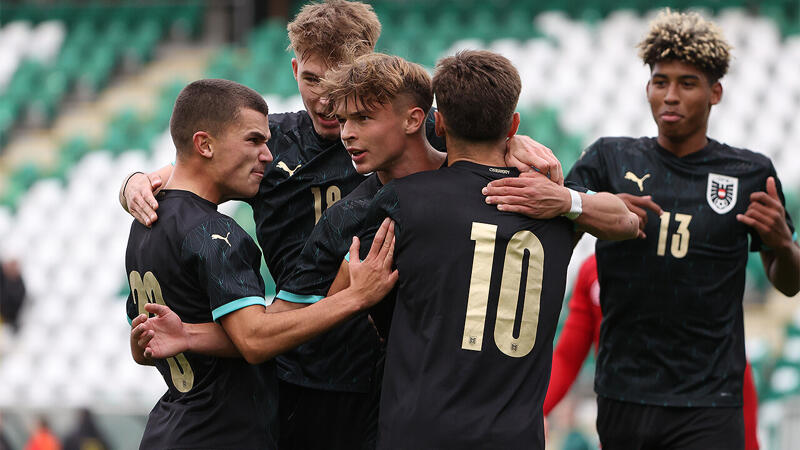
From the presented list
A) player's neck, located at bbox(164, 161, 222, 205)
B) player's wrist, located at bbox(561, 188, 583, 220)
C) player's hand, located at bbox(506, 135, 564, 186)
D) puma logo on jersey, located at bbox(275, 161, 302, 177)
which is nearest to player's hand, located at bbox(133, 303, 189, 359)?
player's neck, located at bbox(164, 161, 222, 205)

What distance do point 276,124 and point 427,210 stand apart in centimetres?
120

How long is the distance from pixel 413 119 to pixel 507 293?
0.70 meters

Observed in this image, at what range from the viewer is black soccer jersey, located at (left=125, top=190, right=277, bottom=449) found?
3221 millimetres

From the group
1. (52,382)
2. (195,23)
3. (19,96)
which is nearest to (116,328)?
(52,382)

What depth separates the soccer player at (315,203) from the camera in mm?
3799

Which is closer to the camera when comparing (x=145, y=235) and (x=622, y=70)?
(x=145, y=235)

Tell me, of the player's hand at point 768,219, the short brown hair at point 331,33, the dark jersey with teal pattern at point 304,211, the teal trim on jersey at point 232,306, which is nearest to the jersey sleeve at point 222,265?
the teal trim on jersey at point 232,306

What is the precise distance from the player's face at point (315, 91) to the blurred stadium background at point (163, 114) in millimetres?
4177

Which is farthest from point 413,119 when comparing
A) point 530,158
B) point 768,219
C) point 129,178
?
point 768,219

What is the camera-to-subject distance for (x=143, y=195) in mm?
3521

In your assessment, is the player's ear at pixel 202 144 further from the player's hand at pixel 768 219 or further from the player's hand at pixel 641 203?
the player's hand at pixel 768 219

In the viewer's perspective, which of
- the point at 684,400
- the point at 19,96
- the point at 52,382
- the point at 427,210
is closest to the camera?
the point at 427,210

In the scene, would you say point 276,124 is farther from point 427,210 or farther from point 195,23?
point 195,23

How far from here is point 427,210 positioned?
3.10 m
